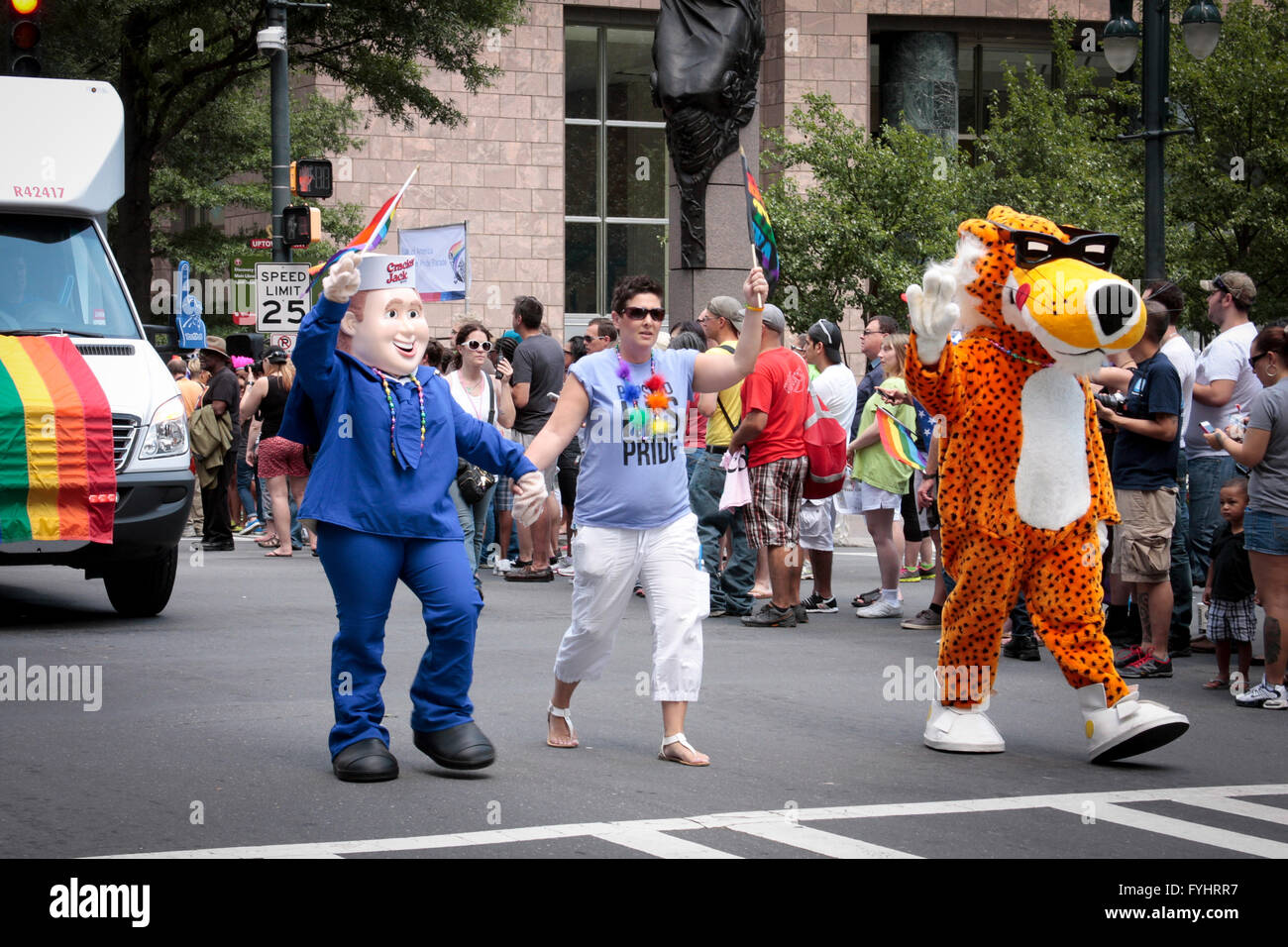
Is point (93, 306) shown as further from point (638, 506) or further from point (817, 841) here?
point (817, 841)

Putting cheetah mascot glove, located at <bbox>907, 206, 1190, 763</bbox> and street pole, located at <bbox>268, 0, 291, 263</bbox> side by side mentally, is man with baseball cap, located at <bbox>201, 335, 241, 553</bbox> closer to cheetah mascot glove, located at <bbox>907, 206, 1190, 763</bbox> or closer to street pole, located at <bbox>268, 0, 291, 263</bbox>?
street pole, located at <bbox>268, 0, 291, 263</bbox>

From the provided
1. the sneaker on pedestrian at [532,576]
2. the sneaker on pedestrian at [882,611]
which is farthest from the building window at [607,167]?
the sneaker on pedestrian at [882,611]

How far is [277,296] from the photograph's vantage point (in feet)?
66.0

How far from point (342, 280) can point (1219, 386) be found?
5.97m

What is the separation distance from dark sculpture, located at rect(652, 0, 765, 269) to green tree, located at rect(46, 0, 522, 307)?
921 centimetres

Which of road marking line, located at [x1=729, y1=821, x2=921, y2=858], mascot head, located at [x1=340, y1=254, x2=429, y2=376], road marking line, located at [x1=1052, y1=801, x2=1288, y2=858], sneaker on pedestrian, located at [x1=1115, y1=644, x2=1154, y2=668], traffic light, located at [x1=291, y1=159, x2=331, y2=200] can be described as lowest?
sneaker on pedestrian, located at [x1=1115, y1=644, x2=1154, y2=668]

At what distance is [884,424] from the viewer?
41.5 feet

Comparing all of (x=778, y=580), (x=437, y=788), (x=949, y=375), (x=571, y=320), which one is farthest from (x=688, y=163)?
(x=571, y=320)

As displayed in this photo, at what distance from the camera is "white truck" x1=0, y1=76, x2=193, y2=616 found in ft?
35.7

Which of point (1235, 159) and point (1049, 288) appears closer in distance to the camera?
point (1049, 288)

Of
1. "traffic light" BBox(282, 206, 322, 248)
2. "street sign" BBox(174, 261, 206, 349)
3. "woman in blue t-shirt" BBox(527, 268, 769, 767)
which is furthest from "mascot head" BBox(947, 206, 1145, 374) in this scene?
"street sign" BBox(174, 261, 206, 349)

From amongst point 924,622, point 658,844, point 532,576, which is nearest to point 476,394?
point 532,576

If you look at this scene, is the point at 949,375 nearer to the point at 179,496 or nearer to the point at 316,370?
the point at 316,370

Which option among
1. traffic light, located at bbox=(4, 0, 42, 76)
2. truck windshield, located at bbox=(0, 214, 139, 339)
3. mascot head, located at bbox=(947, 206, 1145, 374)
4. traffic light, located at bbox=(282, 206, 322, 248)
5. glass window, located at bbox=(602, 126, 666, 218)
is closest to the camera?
mascot head, located at bbox=(947, 206, 1145, 374)
